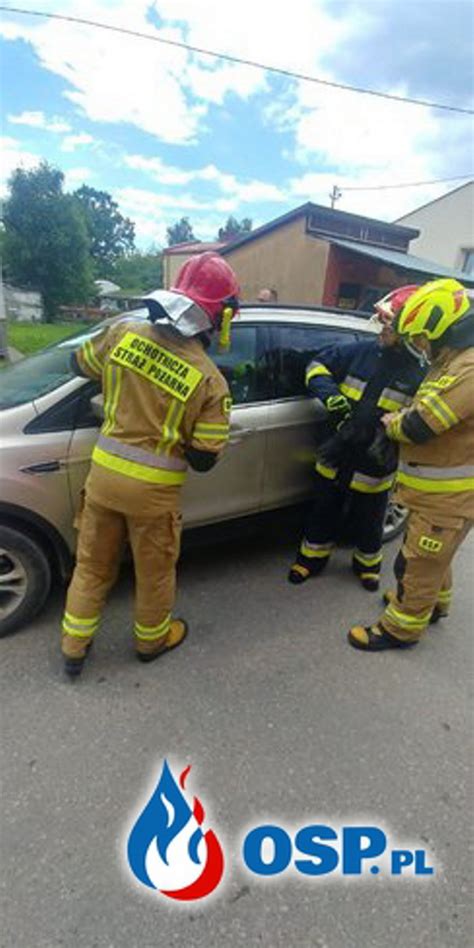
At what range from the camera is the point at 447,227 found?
20969mm

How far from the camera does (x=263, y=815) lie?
5.95ft

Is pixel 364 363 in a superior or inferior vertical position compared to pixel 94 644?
superior

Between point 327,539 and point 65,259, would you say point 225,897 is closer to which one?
point 327,539

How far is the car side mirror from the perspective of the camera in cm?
226

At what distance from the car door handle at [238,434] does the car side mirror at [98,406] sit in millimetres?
717

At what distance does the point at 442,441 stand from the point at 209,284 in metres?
1.24

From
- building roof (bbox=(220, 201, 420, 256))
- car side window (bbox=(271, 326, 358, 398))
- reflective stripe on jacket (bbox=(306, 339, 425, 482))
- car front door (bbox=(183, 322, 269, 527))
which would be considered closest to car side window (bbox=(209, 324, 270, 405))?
car front door (bbox=(183, 322, 269, 527))

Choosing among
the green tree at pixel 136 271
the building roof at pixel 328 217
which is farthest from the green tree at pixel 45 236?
the green tree at pixel 136 271

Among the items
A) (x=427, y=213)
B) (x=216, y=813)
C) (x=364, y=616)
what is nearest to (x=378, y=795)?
(x=216, y=813)

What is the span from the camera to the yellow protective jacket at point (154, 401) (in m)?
1.90

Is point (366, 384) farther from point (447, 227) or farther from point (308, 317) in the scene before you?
point (447, 227)

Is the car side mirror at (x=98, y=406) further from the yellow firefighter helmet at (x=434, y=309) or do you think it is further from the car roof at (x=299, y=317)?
the yellow firefighter helmet at (x=434, y=309)

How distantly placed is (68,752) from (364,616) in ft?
5.75

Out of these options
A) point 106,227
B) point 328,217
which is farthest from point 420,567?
point 106,227
